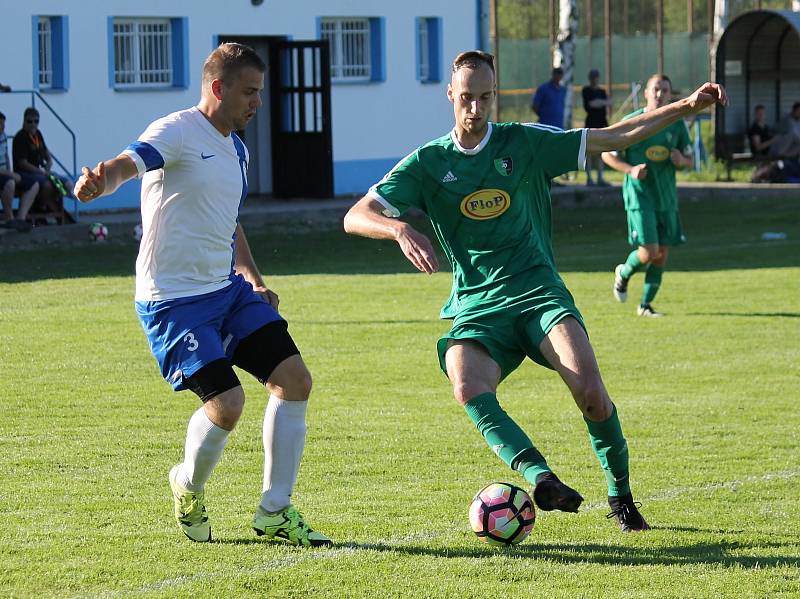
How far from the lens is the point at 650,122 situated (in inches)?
255

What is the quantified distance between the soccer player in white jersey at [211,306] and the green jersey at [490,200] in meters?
0.73

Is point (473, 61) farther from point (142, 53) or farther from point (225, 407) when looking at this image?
point (142, 53)

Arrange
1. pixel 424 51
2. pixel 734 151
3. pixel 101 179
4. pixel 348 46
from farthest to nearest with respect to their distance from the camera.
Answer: pixel 734 151 < pixel 424 51 < pixel 348 46 < pixel 101 179

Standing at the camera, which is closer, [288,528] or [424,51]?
[288,528]

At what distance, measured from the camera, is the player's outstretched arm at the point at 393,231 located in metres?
5.60

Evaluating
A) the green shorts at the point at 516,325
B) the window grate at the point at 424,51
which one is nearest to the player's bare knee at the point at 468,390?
the green shorts at the point at 516,325

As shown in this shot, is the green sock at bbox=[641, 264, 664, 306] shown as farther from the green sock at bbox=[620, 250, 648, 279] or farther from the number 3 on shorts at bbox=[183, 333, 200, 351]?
the number 3 on shorts at bbox=[183, 333, 200, 351]

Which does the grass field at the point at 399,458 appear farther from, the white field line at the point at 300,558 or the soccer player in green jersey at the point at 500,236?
the soccer player in green jersey at the point at 500,236

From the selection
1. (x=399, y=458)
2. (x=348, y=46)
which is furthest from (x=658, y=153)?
(x=348, y=46)

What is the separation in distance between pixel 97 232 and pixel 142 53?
491 centimetres

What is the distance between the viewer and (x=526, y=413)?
9.46 metres

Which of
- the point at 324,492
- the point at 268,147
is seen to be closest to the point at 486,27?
the point at 268,147

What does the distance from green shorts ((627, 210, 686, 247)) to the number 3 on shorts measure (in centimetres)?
815

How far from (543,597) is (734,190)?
23425mm
